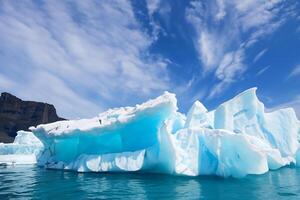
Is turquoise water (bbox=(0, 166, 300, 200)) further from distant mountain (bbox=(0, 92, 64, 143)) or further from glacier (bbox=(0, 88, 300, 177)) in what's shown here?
distant mountain (bbox=(0, 92, 64, 143))

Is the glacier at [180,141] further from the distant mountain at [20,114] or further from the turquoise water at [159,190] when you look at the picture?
the distant mountain at [20,114]

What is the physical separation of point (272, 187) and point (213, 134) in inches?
117

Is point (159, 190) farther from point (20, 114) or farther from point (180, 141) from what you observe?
point (20, 114)

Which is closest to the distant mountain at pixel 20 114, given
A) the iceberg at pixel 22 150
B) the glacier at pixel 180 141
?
the iceberg at pixel 22 150

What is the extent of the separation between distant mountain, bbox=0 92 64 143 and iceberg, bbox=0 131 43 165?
43660 millimetres

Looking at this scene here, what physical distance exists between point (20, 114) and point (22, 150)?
172ft

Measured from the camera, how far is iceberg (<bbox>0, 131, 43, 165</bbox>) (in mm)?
27797

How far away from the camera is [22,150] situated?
33406mm

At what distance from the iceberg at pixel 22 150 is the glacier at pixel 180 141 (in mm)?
8093

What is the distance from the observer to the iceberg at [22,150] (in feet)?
91.2

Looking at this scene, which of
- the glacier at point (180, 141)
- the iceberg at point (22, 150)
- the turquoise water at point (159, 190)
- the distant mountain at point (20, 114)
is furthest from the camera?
A: the distant mountain at point (20, 114)

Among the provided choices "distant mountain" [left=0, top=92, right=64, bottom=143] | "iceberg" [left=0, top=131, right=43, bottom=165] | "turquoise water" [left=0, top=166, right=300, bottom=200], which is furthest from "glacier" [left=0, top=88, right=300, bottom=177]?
"distant mountain" [left=0, top=92, right=64, bottom=143]

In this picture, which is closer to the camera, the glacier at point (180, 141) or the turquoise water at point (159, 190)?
the turquoise water at point (159, 190)

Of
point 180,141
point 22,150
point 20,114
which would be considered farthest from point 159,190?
point 20,114
